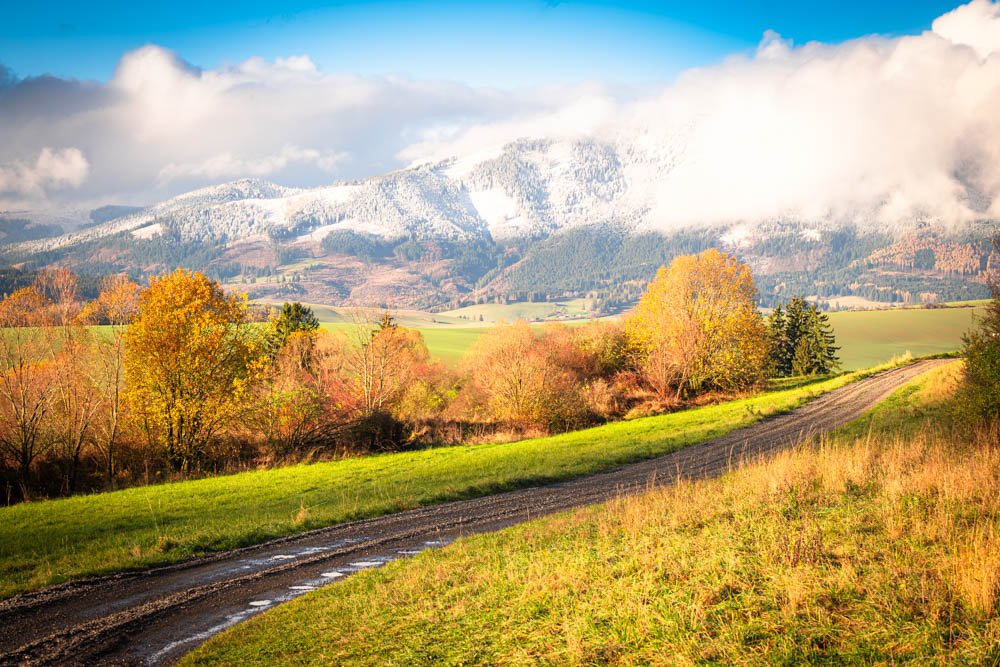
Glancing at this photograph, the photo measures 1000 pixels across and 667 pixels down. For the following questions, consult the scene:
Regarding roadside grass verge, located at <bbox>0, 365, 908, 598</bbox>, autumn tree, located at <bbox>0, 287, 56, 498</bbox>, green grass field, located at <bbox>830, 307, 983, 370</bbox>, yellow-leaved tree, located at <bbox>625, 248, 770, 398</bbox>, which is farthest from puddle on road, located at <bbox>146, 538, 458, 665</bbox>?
green grass field, located at <bbox>830, 307, 983, 370</bbox>

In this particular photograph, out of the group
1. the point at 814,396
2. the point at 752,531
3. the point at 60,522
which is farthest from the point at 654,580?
the point at 814,396

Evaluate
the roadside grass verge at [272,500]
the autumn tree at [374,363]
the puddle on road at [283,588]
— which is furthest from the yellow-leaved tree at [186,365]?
the puddle on road at [283,588]

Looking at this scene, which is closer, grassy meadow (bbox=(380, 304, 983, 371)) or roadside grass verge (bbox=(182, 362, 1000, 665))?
roadside grass verge (bbox=(182, 362, 1000, 665))

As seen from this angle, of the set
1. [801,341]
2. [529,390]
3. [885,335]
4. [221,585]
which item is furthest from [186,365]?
[885,335]

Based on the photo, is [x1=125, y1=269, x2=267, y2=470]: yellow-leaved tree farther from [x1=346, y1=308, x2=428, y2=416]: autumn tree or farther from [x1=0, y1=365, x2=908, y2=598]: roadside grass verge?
[x1=346, y1=308, x2=428, y2=416]: autumn tree

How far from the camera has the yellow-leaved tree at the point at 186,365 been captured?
31.8 meters

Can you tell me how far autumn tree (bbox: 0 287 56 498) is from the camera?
2773cm

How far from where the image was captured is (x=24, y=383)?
2798 cm

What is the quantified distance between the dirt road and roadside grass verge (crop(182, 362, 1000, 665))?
111cm

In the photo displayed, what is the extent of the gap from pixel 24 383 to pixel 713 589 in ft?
111

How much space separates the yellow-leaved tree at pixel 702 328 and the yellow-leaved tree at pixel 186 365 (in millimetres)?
33277

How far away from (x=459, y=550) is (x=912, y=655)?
321 inches

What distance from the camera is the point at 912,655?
504 cm

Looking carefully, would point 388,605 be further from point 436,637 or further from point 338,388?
point 338,388
